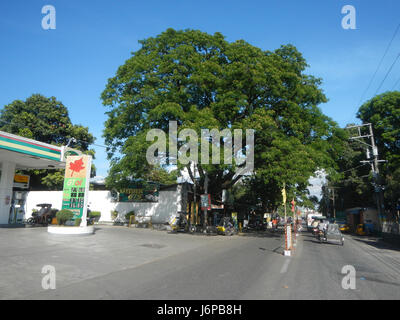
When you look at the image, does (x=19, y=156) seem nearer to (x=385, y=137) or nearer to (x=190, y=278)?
(x=190, y=278)

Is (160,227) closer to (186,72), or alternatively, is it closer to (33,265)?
(186,72)

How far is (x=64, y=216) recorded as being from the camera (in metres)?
A: 17.9

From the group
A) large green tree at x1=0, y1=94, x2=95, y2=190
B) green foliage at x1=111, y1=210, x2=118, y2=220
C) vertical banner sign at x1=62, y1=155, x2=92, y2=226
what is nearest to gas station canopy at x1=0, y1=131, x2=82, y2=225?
vertical banner sign at x1=62, y1=155, x2=92, y2=226

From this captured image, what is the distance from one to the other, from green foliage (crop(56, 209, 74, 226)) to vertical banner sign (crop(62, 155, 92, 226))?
631mm

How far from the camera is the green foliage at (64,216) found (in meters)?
17.9

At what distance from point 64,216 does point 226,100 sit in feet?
39.8

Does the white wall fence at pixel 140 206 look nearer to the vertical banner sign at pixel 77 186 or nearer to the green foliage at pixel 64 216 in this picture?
the vertical banner sign at pixel 77 186

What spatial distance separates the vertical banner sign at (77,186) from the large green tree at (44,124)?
17548 mm

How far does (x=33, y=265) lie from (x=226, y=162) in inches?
457

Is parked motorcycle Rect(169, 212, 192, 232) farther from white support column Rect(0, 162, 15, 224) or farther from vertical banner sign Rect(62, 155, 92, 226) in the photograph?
white support column Rect(0, 162, 15, 224)

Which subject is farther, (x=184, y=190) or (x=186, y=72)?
(x=184, y=190)

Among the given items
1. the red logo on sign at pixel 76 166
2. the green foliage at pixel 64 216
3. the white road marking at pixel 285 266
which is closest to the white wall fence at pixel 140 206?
the red logo on sign at pixel 76 166
